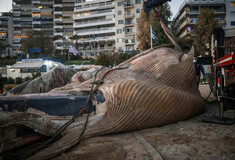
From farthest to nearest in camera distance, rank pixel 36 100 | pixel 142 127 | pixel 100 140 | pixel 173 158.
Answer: pixel 142 127
pixel 36 100
pixel 100 140
pixel 173 158

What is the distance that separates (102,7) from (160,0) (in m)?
38.9

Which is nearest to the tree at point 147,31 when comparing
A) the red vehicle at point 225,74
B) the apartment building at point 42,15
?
the red vehicle at point 225,74

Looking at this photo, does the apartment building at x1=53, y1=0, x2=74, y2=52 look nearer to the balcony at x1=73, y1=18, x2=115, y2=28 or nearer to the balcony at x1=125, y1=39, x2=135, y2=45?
the balcony at x1=73, y1=18, x2=115, y2=28

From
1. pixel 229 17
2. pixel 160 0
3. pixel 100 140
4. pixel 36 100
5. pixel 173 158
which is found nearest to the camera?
pixel 173 158

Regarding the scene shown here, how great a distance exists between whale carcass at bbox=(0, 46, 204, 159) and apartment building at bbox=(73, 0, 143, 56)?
3604cm

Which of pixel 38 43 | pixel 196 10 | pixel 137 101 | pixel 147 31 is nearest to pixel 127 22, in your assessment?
pixel 147 31

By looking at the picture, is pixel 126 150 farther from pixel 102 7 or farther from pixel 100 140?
pixel 102 7

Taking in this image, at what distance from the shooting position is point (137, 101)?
9.68 ft

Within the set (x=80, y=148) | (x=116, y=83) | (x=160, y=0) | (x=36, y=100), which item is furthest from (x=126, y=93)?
(x=160, y=0)

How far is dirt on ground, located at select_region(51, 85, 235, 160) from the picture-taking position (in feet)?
6.95

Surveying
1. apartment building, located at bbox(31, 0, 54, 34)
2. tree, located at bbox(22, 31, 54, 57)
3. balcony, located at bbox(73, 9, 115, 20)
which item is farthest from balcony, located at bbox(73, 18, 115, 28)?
apartment building, located at bbox(31, 0, 54, 34)

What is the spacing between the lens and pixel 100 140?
261cm

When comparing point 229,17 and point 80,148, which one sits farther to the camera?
point 229,17

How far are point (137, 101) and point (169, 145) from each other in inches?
35.4
